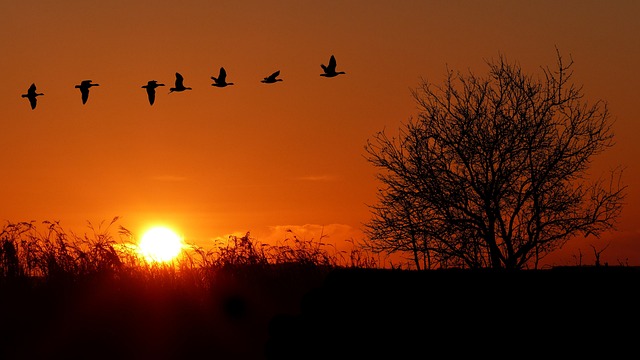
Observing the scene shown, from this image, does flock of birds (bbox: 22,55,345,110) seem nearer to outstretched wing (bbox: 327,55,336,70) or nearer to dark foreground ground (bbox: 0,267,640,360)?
outstretched wing (bbox: 327,55,336,70)

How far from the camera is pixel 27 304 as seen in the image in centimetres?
1323

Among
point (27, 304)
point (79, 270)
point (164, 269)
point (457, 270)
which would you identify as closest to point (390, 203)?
point (164, 269)

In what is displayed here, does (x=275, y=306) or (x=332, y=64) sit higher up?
(x=332, y=64)

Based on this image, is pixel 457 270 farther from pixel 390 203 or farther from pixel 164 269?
pixel 390 203

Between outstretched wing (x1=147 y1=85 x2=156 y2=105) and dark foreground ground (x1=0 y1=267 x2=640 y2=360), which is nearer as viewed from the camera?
dark foreground ground (x1=0 y1=267 x2=640 y2=360)

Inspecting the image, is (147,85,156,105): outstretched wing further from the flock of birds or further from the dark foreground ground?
the dark foreground ground

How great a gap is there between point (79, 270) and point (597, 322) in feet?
35.1

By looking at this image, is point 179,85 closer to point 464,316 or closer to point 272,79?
point 272,79

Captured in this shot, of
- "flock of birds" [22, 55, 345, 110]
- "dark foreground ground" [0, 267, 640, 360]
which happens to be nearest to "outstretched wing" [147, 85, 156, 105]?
"flock of birds" [22, 55, 345, 110]

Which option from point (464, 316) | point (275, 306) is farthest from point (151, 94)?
point (464, 316)

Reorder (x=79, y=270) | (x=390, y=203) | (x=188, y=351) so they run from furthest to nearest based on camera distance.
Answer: (x=390, y=203)
(x=79, y=270)
(x=188, y=351)

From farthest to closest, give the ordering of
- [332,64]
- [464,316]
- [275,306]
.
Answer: [332,64] → [275,306] → [464,316]

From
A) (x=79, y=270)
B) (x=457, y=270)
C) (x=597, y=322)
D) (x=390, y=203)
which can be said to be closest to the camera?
(x=597, y=322)

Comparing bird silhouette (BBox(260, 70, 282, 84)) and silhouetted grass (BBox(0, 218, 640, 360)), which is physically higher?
bird silhouette (BBox(260, 70, 282, 84))
